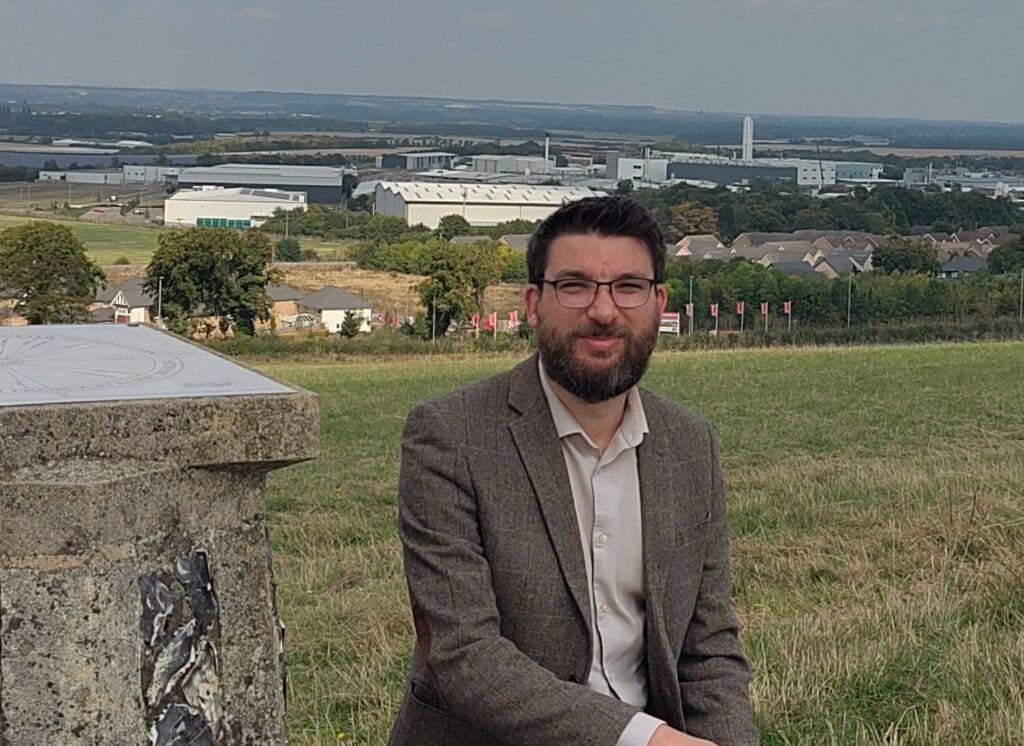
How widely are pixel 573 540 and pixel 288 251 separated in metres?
74.4

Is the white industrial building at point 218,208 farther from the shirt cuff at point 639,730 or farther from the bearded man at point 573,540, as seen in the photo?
the shirt cuff at point 639,730

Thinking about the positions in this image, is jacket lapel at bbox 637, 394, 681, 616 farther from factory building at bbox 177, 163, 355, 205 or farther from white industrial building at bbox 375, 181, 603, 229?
factory building at bbox 177, 163, 355, 205

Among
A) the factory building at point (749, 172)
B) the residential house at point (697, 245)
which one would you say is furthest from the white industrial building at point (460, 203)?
the factory building at point (749, 172)

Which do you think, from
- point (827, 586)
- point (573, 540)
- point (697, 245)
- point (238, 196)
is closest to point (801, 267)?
point (697, 245)

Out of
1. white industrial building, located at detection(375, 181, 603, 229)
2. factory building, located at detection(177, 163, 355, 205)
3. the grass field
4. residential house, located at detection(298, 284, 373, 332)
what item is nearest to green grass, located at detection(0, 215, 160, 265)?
residential house, located at detection(298, 284, 373, 332)

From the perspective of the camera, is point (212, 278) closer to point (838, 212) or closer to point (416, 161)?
point (838, 212)

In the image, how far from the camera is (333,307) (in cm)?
5291

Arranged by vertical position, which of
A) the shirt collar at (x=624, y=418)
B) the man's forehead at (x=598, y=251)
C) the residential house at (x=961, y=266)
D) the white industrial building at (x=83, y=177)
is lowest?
the white industrial building at (x=83, y=177)

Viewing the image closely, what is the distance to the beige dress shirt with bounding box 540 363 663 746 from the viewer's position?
8.76 ft

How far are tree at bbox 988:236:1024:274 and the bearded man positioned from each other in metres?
60.9

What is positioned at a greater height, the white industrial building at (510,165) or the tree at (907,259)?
the tree at (907,259)

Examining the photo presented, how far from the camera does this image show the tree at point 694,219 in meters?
84.9

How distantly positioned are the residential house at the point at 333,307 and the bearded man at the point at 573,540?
46.7 metres

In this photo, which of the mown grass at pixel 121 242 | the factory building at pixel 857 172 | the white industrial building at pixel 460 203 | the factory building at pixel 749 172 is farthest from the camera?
the factory building at pixel 857 172
